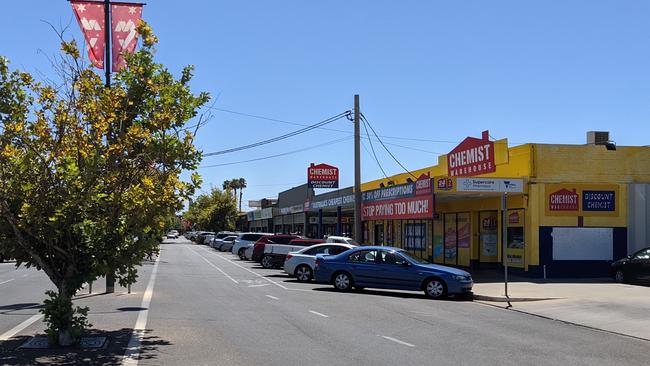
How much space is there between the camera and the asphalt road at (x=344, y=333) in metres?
9.11

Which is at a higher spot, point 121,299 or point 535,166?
point 535,166

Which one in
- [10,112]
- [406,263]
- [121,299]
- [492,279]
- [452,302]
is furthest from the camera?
[492,279]

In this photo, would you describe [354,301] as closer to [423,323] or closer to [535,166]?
[423,323]

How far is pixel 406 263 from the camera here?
1848cm

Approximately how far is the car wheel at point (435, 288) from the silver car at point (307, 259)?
5143mm

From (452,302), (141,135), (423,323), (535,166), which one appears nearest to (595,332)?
(423,323)

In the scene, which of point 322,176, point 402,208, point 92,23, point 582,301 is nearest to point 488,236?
point 402,208

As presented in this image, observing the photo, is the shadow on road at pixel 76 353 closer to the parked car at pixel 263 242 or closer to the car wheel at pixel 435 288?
the car wheel at pixel 435 288

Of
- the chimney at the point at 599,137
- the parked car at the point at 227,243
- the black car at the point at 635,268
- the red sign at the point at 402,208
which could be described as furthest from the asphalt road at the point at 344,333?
the parked car at the point at 227,243

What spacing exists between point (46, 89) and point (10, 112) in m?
0.58

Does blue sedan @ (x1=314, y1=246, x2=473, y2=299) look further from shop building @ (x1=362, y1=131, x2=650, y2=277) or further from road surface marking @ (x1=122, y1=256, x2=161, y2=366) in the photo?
road surface marking @ (x1=122, y1=256, x2=161, y2=366)

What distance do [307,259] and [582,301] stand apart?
31.5 ft

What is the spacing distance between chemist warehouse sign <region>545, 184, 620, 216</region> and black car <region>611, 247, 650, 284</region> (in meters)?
2.59

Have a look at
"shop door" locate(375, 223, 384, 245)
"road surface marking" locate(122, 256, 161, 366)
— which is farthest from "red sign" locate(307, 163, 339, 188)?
"road surface marking" locate(122, 256, 161, 366)
